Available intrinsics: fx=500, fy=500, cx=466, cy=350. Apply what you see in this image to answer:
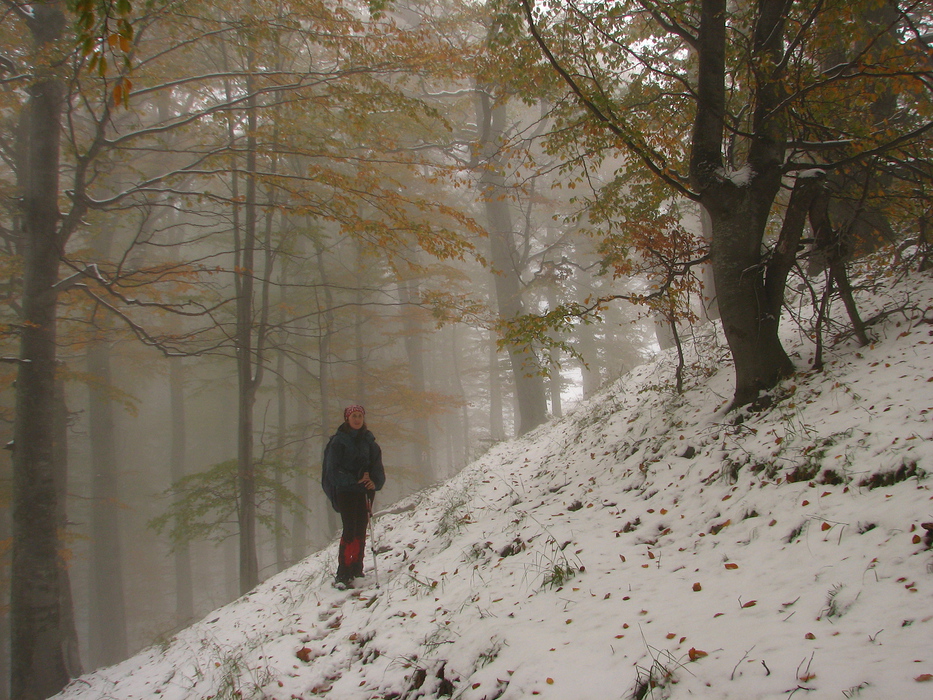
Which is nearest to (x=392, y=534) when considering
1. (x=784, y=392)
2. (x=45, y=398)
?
(x=45, y=398)

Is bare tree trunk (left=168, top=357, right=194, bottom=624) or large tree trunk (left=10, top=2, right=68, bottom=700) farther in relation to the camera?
bare tree trunk (left=168, top=357, right=194, bottom=624)

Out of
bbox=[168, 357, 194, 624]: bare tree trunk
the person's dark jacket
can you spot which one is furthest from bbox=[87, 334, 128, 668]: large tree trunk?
the person's dark jacket

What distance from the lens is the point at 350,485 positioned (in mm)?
5512

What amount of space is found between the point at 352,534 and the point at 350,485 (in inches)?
21.8

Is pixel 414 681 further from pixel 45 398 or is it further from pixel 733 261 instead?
pixel 45 398

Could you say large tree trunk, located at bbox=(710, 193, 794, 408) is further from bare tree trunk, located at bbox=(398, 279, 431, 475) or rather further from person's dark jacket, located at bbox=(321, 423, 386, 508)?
bare tree trunk, located at bbox=(398, 279, 431, 475)

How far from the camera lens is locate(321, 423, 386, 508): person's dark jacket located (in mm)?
5500

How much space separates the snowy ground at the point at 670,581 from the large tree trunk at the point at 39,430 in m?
0.63

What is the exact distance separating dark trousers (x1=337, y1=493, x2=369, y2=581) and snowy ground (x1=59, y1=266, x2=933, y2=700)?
1.05 ft

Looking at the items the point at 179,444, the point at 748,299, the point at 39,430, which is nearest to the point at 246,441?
the point at 39,430

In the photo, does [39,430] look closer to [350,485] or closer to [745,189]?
[350,485]

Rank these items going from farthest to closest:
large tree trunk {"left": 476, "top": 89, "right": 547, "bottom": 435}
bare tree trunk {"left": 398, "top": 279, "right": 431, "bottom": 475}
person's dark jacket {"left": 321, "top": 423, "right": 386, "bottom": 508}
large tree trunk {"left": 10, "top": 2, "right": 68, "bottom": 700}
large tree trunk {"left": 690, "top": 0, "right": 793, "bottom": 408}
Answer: bare tree trunk {"left": 398, "top": 279, "right": 431, "bottom": 475}
large tree trunk {"left": 476, "top": 89, "right": 547, "bottom": 435}
large tree trunk {"left": 10, "top": 2, "right": 68, "bottom": 700}
person's dark jacket {"left": 321, "top": 423, "right": 386, "bottom": 508}
large tree trunk {"left": 690, "top": 0, "right": 793, "bottom": 408}

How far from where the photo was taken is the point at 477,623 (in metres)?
3.62

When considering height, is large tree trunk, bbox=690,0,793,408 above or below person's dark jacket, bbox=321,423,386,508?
above
